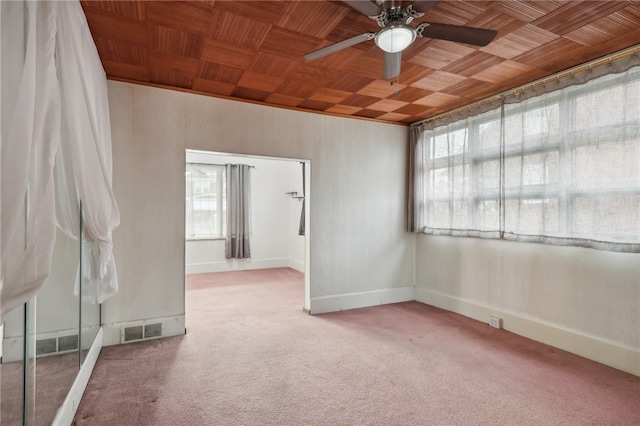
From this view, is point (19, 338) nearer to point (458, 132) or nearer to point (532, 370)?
point (532, 370)

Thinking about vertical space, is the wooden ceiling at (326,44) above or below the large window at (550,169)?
above

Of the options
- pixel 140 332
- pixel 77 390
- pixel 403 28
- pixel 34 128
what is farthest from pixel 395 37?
pixel 140 332

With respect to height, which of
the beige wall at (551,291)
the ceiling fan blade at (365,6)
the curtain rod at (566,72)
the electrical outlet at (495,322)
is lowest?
the electrical outlet at (495,322)

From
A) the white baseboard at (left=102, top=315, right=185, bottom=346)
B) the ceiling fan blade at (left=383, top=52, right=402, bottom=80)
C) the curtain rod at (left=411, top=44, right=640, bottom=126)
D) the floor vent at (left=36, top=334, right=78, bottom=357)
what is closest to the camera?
the floor vent at (left=36, top=334, right=78, bottom=357)

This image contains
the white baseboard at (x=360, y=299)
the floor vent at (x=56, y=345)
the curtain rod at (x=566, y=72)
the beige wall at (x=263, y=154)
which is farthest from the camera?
the white baseboard at (x=360, y=299)

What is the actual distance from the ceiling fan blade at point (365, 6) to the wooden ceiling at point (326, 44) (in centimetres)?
26

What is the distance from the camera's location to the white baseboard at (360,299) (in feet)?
13.4

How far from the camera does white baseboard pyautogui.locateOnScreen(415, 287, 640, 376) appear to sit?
8.61 feet

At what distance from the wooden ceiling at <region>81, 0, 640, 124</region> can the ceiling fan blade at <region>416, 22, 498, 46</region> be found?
0.19 metres

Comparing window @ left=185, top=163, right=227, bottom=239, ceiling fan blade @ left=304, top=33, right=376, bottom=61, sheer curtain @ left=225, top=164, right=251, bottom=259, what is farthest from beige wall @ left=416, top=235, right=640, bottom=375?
window @ left=185, top=163, right=227, bottom=239

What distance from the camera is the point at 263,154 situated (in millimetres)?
3768

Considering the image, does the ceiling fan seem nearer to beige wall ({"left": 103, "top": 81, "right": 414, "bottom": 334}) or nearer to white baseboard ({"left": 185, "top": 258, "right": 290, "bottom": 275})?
beige wall ({"left": 103, "top": 81, "right": 414, "bottom": 334})

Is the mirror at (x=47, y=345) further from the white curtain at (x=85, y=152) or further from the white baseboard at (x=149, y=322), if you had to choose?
the white baseboard at (x=149, y=322)

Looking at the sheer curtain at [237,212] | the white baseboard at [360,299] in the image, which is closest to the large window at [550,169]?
the white baseboard at [360,299]
